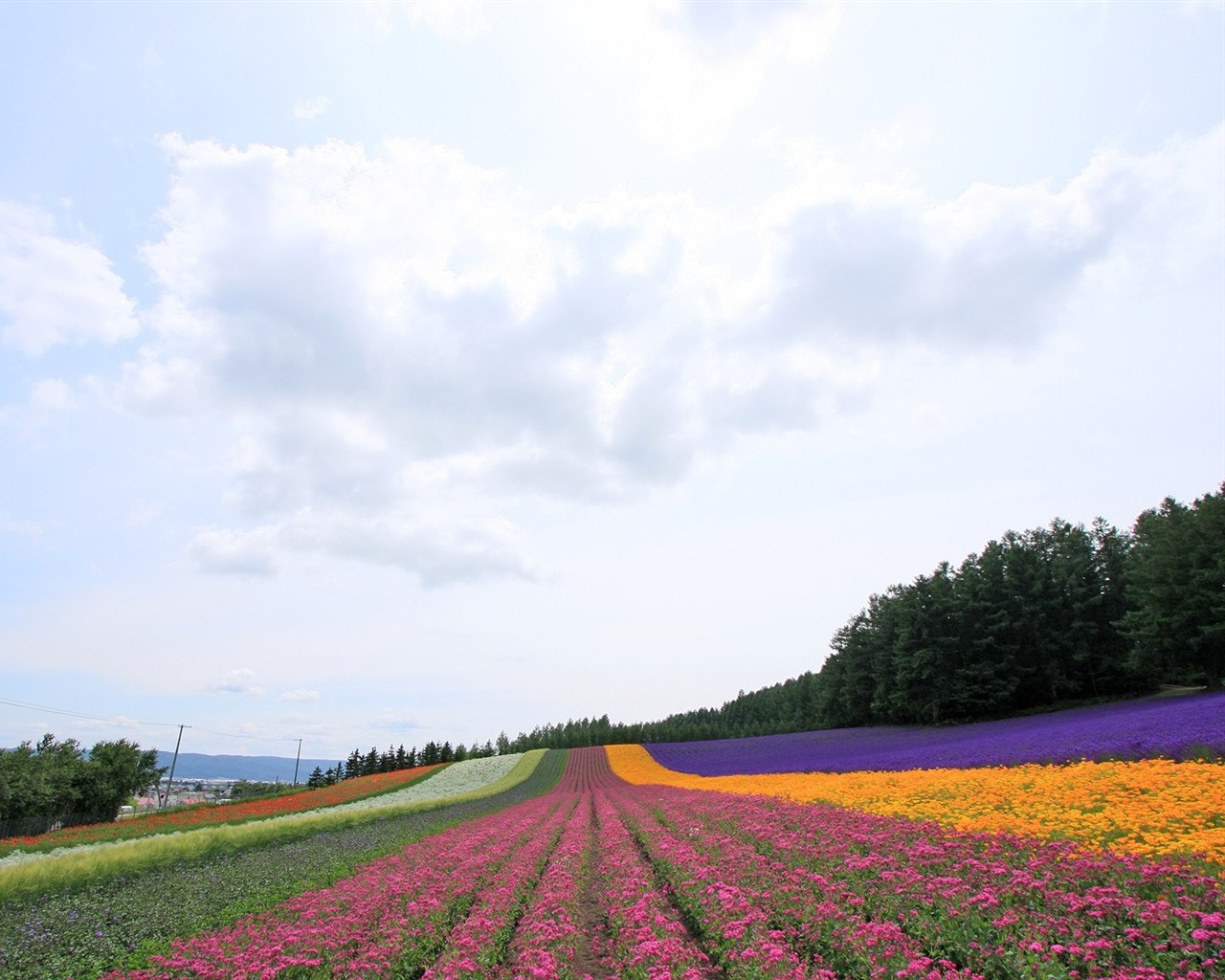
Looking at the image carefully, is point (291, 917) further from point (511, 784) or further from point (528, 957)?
point (511, 784)

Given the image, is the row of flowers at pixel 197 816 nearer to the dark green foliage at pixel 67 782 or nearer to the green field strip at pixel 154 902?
the dark green foliage at pixel 67 782

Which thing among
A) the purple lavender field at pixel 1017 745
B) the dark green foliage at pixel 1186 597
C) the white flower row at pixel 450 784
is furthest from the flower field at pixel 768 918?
the dark green foliage at pixel 1186 597

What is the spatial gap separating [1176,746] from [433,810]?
1083 inches

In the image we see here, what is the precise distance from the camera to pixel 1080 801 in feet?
37.2

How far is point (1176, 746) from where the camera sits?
15375mm

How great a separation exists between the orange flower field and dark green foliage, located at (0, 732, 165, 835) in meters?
45.5

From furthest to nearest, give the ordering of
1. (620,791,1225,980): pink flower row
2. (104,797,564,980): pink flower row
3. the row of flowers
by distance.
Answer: the row of flowers
(104,797,564,980): pink flower row
(620,791,1225,980): pink flower row

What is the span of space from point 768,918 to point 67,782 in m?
57.0

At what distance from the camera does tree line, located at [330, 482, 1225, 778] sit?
37.6 meters

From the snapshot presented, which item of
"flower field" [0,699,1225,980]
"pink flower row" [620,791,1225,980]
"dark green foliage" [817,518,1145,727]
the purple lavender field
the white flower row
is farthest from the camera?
"dark green foliage" [817,518,1145,727]

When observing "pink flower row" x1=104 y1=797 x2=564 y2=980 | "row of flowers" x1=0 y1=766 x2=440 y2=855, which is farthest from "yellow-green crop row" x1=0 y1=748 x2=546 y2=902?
"row of flowers" x1=0 y1=766 x2=440 y2=855

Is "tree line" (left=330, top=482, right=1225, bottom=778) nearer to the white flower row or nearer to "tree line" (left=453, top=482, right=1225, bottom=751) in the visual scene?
"tree line" (left=453, top=482, right=1225, bottom=751)

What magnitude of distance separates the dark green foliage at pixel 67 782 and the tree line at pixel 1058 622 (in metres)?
58.6

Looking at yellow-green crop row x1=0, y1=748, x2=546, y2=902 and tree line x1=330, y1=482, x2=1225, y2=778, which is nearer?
yellow-green crop row x1=0, y1=748, x2=546, y2=902
